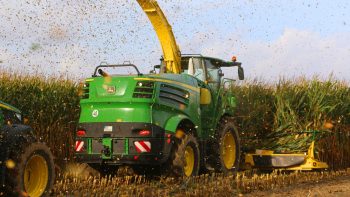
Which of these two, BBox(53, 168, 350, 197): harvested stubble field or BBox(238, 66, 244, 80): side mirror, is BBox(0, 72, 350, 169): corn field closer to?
BBox(238, 66, 244, 80): side mirror

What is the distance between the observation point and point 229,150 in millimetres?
10273

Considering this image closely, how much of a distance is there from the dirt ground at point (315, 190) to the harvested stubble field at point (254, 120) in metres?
0.31

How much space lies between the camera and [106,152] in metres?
8.11

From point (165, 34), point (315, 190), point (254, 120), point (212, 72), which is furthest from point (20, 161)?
point (254, 120)

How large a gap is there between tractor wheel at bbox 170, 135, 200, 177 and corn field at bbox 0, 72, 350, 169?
102 inches

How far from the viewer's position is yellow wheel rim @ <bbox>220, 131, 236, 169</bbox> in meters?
10.1

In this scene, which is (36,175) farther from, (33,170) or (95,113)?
(95,113)

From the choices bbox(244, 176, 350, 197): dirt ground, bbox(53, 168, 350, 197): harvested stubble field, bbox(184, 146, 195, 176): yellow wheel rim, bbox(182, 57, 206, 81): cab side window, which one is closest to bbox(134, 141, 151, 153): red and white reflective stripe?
bbox(53, 168, 350, 197): harvested stubble field

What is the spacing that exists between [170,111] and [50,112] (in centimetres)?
310

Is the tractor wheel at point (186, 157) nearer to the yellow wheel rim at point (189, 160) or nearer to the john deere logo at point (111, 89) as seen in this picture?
the yellow wheel rim at point (189, 160)

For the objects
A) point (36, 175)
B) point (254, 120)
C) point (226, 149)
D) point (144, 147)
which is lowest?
point (36, 175)

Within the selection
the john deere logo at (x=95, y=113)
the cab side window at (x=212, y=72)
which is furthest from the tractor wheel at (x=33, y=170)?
the cab side window at (x=212, y=72)

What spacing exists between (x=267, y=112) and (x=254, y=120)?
53 cm

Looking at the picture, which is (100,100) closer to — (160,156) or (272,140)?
(160,156)
